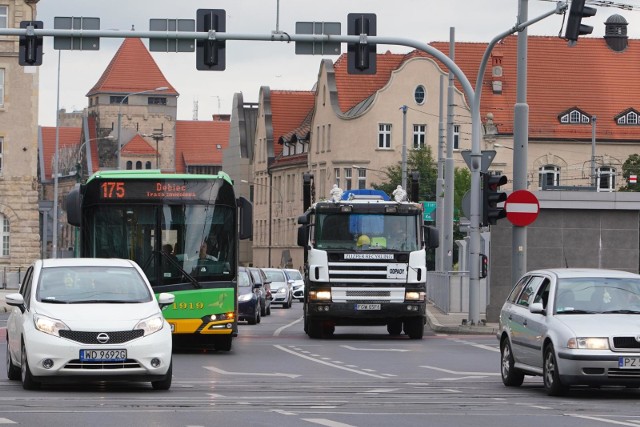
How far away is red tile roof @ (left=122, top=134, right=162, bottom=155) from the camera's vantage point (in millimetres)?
193250

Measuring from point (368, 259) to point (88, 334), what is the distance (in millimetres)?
15287

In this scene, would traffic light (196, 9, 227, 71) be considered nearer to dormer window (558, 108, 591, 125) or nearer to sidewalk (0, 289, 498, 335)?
sidewalk (0, 289, 498, 335)

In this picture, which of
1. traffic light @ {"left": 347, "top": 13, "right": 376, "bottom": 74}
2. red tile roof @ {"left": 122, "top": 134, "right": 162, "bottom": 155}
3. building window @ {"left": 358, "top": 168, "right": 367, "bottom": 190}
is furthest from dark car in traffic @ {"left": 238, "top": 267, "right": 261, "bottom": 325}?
red tile roof @ {"left": 122, "top": 134, "right": 162, "bottom": 155}

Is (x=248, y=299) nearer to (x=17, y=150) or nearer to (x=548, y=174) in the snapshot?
(x=17, y=150)

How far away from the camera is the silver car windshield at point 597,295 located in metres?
19.4

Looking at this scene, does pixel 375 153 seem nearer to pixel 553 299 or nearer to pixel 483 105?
pixel 483 105

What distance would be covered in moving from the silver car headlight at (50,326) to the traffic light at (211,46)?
14180mm

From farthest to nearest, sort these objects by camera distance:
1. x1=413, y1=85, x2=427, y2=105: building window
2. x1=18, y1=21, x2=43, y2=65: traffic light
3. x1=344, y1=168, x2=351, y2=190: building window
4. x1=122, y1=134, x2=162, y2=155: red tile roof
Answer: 1. x1=122, y1=134, x2=162, y2=155: red tile roof
2. x1=344, y1=168, x2=351, y2=190: building window
3. x1=413, y1=85, x2=427, y2=105: building window
4. x1=18, y1=21, x2=43, y2=65: traffic light

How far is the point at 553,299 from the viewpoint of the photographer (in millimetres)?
19547

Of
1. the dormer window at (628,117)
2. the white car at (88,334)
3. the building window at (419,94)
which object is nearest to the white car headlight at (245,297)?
the white car at (88,334)

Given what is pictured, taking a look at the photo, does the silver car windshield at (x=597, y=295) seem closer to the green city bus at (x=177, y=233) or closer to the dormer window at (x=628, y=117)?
the green city bus at (x=177, y=233)

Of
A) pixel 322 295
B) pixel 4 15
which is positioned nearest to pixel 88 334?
pixel 322 295

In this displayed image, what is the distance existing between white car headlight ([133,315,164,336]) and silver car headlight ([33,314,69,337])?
2.74 feet

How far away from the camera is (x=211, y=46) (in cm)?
3238
